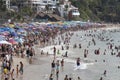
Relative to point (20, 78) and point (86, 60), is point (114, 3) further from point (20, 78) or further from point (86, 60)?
point (20, 78)

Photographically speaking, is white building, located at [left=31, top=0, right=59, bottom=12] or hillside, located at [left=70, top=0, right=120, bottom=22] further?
hillside, located at [left=70, top=0, right=120, bottom=22]

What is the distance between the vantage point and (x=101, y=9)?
151000 mm

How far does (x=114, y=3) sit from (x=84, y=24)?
174 ft

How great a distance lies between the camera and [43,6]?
118m

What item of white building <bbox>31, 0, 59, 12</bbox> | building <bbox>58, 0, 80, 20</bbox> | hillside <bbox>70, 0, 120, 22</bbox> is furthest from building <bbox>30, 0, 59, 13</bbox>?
hillside <bbox>70, 0, 120, 22</bbox>

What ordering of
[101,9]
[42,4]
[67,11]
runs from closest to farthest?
1. [67,11]
2. [42,4]
3. [101,9]

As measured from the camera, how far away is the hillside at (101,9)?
441 feet

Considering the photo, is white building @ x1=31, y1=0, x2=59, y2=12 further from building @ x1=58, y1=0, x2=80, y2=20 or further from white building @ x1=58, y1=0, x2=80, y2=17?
building @ x1=58, y1=0, x2=80, y2=20

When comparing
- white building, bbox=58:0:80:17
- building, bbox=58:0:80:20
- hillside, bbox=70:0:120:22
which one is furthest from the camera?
hillside, bbox=70:0:120:22

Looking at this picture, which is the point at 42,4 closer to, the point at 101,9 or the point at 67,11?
the point at 67,11

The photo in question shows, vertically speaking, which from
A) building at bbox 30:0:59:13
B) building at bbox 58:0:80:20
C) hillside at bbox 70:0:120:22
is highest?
building at bbox 30:0:59:13

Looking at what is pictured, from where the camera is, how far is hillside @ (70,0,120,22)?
13438 cm

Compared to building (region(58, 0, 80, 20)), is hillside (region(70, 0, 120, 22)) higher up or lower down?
lower down

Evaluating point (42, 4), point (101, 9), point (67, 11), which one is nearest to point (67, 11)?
point (67, 11)
